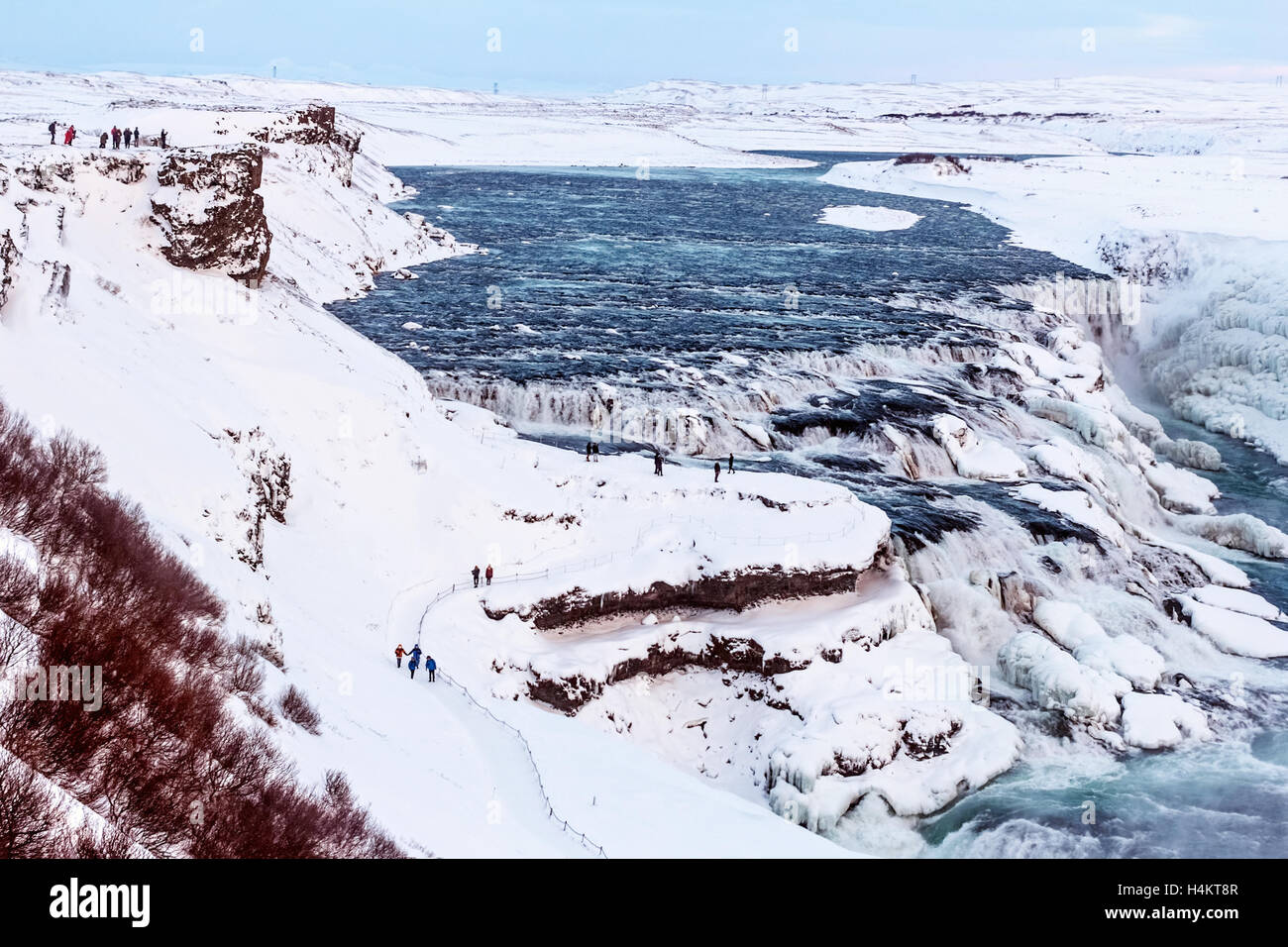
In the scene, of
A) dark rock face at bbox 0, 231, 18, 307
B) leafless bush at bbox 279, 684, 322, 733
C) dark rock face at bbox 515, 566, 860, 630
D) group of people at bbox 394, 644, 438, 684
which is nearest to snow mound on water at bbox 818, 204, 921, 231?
dark rock face at bbox 515, 566, 860, 630

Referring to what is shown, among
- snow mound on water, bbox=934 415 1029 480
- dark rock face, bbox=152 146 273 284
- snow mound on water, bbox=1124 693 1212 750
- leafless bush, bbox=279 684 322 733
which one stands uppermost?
dark rock face, bbox=152 146 273 284

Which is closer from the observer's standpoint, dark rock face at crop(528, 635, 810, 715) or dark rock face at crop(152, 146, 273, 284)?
dark rock face at crop(528, 635, 810, 715)

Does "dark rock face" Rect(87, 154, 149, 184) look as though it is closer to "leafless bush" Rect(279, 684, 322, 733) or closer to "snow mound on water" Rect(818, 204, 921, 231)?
"leafless bush" Rect(279, 684, 322, 733)

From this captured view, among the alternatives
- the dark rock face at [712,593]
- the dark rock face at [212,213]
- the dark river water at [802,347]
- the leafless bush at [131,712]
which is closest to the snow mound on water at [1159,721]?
the dark river water at [802,347]

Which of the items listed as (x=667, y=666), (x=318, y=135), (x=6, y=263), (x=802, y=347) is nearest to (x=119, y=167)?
(x=6, y=263)

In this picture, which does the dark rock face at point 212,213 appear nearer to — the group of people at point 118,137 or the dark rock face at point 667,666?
the group of people at point 118,137

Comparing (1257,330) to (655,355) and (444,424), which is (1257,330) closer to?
(655,355)

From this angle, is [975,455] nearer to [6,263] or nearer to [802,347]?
[802,347]
